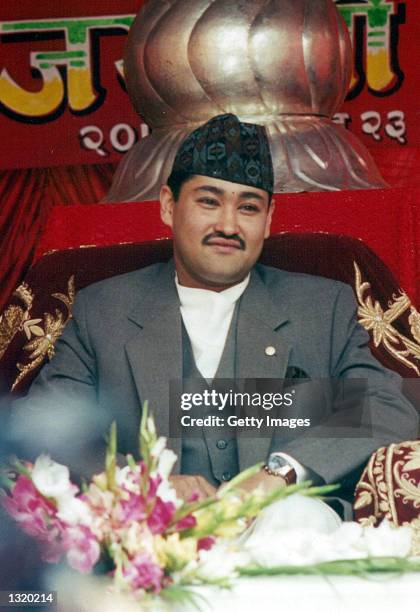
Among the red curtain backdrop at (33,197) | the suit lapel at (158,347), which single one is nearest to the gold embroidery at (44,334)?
the suit lapel at (158,347)

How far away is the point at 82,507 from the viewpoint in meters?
1.69

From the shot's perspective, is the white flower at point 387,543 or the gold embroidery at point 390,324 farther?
the gold embroidery at point 390,324

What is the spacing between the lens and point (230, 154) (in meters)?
2.19

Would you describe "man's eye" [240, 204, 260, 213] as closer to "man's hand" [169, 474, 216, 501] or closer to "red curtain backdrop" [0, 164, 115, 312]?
"man's hand" [169, 474, 216, 501]

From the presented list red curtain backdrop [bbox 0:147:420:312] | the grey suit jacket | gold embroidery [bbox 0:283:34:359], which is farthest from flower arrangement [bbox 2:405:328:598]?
red curtain backdrop [bbox 0:147:420:312]

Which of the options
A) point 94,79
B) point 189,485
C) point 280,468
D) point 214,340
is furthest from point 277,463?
point 94,79

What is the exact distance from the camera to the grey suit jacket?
6.98ft

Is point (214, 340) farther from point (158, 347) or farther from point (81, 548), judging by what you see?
point (81, 548)

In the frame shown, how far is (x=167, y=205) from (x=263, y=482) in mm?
443

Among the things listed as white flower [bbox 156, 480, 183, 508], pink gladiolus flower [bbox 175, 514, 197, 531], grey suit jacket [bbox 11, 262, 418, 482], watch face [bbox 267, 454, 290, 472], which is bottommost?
pink gladiolus flower [bbox 175, 514, 197, 531]

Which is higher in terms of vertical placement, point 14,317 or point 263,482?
point 14,317

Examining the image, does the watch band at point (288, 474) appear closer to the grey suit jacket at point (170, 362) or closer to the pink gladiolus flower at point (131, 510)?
the grey suit jacket at point (170, 362)

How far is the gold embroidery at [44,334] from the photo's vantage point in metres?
2.29

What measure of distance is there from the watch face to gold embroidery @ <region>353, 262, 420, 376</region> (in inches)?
9.8
